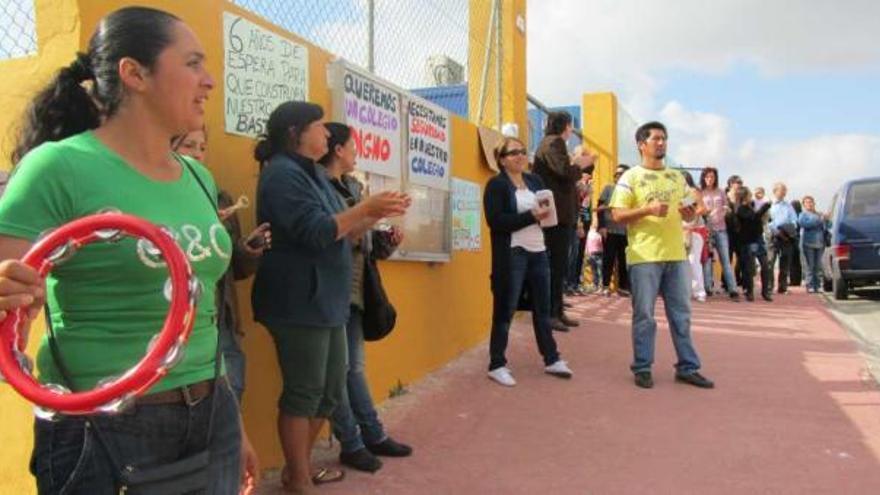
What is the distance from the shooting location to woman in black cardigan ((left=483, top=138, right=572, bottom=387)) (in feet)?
18.9

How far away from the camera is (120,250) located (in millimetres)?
1676

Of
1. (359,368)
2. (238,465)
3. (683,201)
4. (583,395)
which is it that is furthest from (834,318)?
(238,465)

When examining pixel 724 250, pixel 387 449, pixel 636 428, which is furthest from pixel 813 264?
pixel 387 449

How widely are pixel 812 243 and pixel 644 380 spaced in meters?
9.44

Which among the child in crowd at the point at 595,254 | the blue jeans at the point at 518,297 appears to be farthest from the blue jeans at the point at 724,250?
the blue jeans at the point at 518,297

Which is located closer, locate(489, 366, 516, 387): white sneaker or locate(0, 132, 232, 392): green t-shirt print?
→ locate(0, 132, 232, 392): green t-shirt print

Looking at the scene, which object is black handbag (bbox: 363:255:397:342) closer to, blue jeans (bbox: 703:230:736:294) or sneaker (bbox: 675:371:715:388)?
sneaker (bbox: 675:371:715:388)

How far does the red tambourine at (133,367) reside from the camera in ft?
4.91

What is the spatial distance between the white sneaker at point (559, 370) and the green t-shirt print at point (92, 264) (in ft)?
15.2

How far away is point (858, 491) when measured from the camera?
3.96 m

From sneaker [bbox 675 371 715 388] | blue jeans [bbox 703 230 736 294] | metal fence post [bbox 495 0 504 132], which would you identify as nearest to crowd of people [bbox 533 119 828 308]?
blue jeans [bbox 703 230 736 294]

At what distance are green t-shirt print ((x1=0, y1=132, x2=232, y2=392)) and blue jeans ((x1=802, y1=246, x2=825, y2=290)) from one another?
1383 cm

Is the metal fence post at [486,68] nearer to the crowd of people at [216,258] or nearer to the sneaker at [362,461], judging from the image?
the crowd of people at [216,258]

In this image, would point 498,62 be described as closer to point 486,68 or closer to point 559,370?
point 486,68
